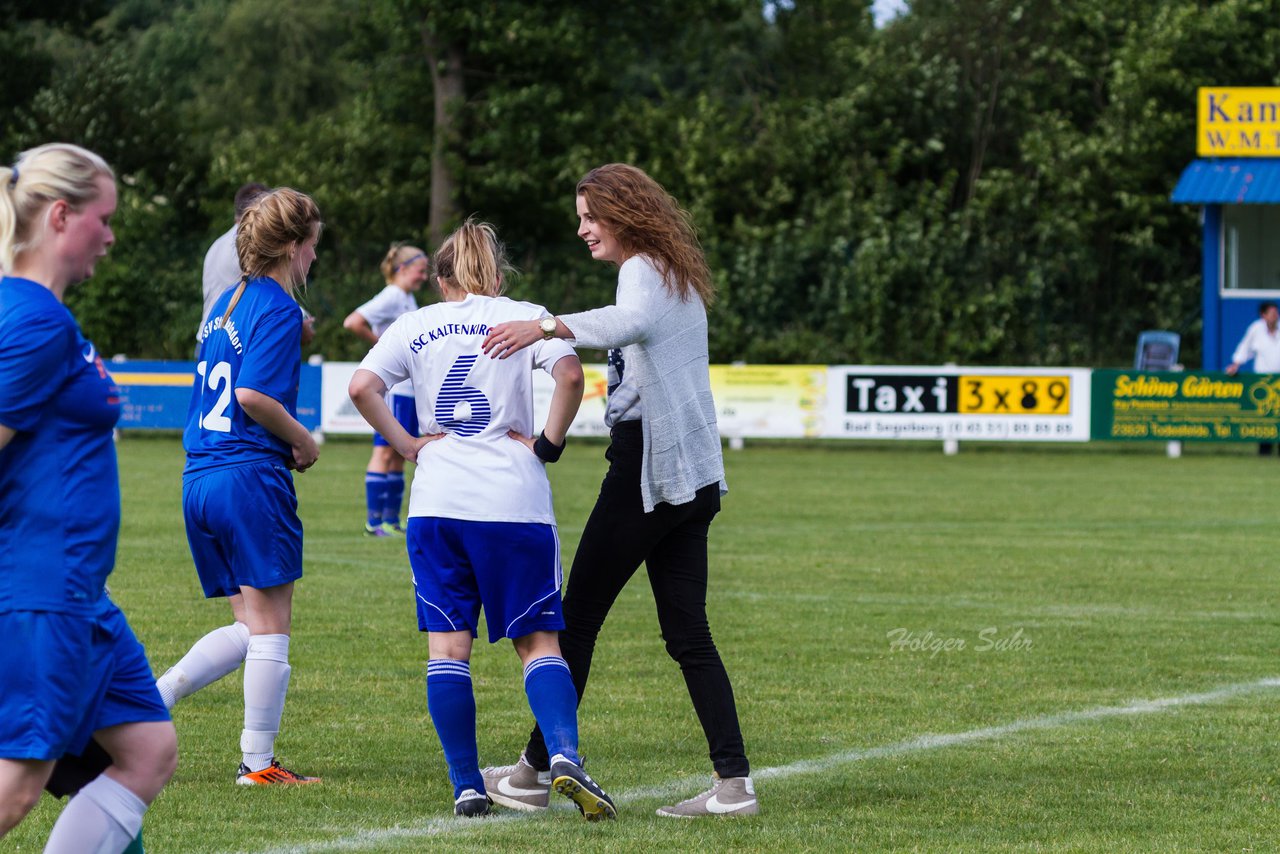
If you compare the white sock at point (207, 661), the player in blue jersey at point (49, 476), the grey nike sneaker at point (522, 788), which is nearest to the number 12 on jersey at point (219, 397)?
the white sock at point (207, 661)

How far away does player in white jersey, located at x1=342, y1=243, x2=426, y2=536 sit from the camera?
1250 centimetres

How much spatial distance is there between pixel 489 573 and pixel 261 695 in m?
1.02

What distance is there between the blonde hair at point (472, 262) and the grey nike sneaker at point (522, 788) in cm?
149

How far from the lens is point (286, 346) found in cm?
555

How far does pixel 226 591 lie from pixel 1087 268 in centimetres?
2801

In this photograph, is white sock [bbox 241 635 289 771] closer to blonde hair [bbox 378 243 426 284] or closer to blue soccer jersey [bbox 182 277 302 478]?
blue soccer jersey [bbox 182 277 302 478]

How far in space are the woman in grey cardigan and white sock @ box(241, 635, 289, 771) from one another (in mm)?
772

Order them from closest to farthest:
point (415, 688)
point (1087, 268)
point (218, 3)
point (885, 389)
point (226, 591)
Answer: point (226, 591)
point (415, 688)
point (885, 389)
point (1087, 268)
point (218, 3)

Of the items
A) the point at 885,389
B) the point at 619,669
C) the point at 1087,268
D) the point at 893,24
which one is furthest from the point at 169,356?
the point at 619,669

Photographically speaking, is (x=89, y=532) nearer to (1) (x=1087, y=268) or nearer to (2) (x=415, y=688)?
(2) (x=415, y=688)

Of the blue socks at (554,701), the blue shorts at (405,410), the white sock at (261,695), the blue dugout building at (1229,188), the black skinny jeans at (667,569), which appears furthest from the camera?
the blue dugout building at (1229,188)

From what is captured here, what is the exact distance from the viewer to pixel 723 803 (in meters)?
5.36

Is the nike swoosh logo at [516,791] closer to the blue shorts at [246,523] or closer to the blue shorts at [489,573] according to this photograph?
the blue shorts at [489,573]

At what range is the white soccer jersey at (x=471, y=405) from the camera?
529cm
